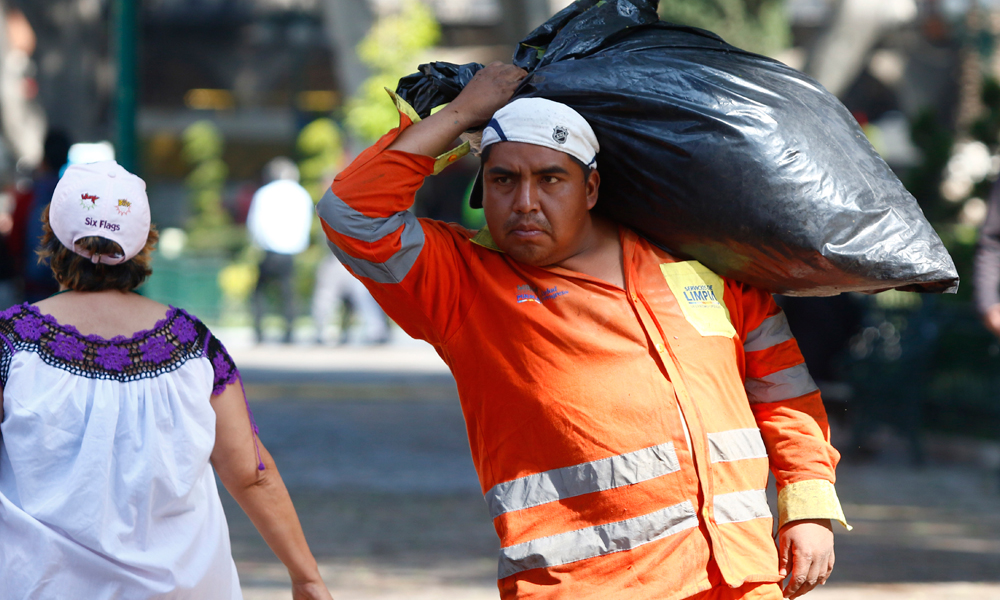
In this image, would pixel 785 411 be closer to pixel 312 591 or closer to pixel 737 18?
pixel 312 591

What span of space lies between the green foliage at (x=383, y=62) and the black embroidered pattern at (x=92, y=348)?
12.9 metres

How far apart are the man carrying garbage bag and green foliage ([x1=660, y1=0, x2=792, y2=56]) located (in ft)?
42.6

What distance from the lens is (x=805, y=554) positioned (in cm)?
262

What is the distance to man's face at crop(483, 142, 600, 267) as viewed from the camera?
2.49 meters

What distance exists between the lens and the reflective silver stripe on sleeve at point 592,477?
247 centimetres

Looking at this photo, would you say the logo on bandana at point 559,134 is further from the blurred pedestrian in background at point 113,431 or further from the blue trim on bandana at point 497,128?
the blurred pedestrian in background at point 113,431

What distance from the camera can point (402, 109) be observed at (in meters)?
2.62

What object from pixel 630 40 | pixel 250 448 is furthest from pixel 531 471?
pixel 630 40

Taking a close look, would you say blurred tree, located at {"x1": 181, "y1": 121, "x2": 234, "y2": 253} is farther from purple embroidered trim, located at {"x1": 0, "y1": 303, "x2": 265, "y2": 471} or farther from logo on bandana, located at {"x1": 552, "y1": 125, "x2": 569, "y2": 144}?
logo on bandana, located at {"x1": 552, "y1": 125, "x2": 569, "y2": 144}

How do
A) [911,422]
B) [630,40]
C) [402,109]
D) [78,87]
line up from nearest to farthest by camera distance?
[402,109], [630,40], [911,422], [78,87]

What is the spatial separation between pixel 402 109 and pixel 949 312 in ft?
23.5

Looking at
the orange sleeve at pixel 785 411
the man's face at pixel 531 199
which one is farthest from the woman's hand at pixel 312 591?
the orange sleeve at pixel 785 411

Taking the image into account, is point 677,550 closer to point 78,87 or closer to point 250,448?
point 250,448

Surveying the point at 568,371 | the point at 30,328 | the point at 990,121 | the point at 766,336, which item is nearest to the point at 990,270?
the point at 766,336
